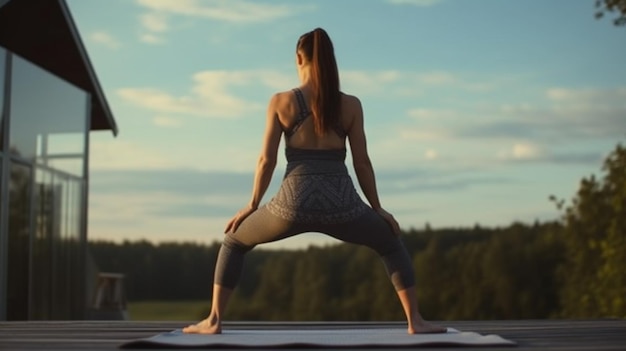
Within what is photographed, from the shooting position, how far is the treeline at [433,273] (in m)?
23.4

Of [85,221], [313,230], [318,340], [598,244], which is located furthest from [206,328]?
[598,244]

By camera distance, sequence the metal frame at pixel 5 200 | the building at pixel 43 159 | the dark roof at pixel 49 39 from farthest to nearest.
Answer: the dark roof at pixel 49 39 → the building at pixel 43 159 → the metal frame at pixel 5 200

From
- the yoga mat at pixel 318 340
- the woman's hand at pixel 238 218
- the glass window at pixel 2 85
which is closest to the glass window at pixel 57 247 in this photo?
the glass window at pixel 2 85

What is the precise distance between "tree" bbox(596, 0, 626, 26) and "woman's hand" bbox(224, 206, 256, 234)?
11.7 meters

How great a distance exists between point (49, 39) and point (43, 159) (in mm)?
1644

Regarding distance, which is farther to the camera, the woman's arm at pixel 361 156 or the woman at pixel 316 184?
the woman's arm at pixel 361 156

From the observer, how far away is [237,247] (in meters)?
4.89

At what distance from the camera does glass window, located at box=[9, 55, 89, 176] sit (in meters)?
12.2

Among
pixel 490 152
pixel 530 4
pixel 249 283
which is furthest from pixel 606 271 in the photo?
pixel 249 283

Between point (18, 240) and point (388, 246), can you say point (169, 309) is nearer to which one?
point (18, 240)

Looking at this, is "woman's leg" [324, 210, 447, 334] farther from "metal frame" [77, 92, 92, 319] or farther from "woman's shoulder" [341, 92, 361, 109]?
"metal frame" [77, 92, 92, 319]

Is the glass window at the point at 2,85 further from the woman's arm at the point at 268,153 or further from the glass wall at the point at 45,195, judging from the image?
the woman's arm at the point at 268,153

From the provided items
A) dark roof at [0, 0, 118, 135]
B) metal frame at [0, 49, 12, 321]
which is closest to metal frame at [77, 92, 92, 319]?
dark roof at [0, 0, 118, 135]

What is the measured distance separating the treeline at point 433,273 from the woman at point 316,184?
54.5 feet
